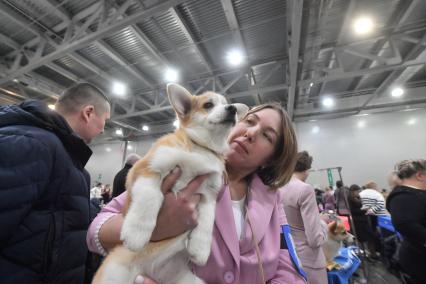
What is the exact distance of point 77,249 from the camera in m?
1.42

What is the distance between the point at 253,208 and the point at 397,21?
646 cm

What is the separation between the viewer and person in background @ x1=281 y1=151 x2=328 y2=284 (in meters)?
2.33

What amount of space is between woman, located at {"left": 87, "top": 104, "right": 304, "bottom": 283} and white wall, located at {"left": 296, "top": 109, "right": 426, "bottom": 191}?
9703 mm

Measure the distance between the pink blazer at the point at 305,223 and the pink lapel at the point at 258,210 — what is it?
1244mm

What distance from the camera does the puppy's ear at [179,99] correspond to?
1480 mm

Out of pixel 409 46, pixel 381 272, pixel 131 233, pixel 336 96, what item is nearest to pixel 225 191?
pixel 131 233

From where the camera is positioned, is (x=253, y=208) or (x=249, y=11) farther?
(x=249, y=11)

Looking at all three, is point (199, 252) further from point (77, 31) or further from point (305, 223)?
point (77, 31)

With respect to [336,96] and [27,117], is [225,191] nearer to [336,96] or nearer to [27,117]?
[27,117]

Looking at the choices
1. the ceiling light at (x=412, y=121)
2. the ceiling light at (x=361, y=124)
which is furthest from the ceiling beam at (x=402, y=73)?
the ceiling light at (x=412, y=121)

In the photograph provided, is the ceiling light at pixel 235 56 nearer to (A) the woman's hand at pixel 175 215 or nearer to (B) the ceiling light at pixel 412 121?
(A) the woman's hand at pixel 175 215

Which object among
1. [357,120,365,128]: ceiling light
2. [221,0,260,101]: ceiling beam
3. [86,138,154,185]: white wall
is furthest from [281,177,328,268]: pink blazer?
[86,138,154,185]: white wall

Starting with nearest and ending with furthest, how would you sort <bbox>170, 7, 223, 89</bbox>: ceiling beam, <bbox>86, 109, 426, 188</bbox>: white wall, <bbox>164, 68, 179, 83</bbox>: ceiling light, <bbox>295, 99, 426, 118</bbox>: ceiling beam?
<bbox>170, 7, 223, 89</bbox>: ceiling beam
<bbox>164, 68, 179, 83</bbox>: ceiling light
<bbox>295, 99, 426, 118</bbox>: ceiling beam
<bbox>86, 109, 426, 188</bbox>: white wall

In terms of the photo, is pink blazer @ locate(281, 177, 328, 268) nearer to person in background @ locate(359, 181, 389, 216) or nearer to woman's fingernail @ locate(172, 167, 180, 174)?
woman's fingernail @ locate(172, 167, 180, 174)
